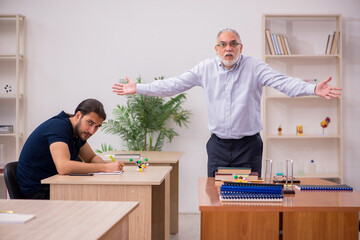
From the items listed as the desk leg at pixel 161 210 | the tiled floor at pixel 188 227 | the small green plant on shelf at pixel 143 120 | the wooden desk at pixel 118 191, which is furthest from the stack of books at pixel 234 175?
the small green plant on shelf at pixel 143 120

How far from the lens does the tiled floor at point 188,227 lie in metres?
4.61

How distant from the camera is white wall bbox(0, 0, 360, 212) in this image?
5.86 meters

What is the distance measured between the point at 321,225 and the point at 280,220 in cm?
19

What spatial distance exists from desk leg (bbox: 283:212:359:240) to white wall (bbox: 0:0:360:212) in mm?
3905

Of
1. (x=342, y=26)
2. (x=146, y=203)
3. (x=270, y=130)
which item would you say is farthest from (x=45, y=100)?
(x=342, y=26)

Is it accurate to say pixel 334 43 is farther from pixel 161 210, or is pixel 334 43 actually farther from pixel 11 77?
pixel 11 77

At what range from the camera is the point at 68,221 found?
157 centimetres

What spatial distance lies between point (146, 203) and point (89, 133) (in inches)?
29.8

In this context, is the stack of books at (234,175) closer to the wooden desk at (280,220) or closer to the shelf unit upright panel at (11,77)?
the wooden desk at (280,220)

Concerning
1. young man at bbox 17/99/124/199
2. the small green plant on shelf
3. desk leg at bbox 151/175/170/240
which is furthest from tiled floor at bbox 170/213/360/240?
young man at bbox 17/99/124/199

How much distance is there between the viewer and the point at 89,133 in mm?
3135

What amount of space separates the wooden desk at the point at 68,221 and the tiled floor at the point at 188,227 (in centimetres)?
286

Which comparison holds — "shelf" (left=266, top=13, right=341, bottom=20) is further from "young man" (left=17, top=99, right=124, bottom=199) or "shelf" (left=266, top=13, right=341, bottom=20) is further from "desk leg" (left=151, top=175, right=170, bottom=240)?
"young man" (left=17, top=99, right=124, bottom=199)

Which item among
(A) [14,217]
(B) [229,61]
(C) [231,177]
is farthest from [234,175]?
(A) [14,217]
